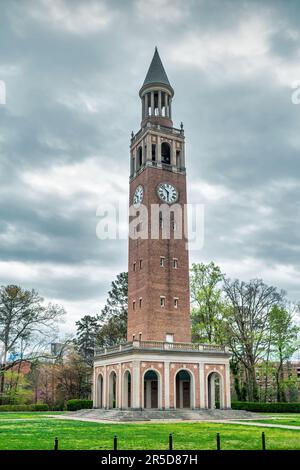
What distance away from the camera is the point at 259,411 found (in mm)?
53531

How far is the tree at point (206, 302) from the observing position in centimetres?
6122

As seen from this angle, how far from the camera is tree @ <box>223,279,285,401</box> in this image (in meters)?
60.3

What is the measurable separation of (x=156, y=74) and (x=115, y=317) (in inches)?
1447

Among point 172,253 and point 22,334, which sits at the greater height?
point 172,253

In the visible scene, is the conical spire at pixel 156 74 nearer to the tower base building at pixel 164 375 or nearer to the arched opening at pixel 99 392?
the tower base building at pixel 164 375

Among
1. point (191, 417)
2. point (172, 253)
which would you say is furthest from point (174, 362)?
point (172, 253)

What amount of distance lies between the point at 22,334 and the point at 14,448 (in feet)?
152

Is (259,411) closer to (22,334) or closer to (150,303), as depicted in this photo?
(150,303)

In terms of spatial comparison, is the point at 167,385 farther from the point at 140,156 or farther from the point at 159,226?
the point at 140,156

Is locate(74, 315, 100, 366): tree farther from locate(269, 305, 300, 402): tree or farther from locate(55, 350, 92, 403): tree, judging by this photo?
locate(269, 305, 300, 402): tree

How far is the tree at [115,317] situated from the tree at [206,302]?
1495 cm

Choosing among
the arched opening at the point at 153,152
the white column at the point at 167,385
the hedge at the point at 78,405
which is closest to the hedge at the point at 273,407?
the white column at the point at 167,385

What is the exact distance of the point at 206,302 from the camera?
2429 inches

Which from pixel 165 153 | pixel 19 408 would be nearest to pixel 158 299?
pixel 165 153
